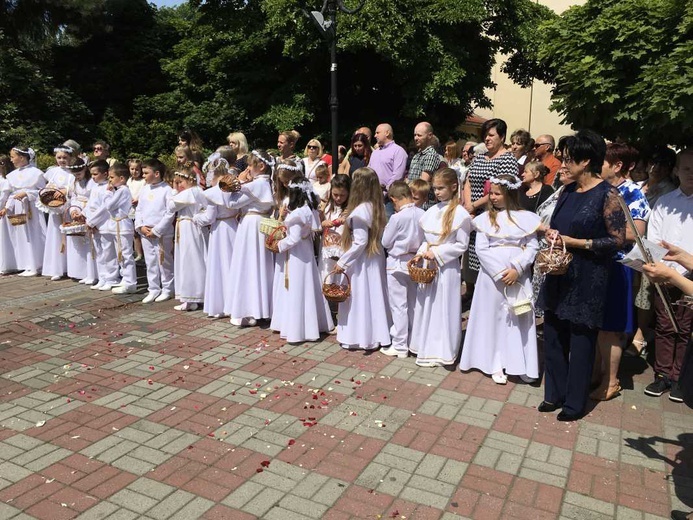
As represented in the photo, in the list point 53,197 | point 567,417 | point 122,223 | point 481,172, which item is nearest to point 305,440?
point 567,417

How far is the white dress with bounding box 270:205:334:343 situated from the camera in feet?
21.6

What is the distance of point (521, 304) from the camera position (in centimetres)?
545

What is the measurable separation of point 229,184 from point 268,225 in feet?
2.28

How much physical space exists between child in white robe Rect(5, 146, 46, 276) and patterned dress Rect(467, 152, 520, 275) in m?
7.72

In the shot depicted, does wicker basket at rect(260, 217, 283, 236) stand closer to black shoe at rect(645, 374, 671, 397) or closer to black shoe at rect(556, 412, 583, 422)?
black shoe at rect(556, 412, 583, 422)

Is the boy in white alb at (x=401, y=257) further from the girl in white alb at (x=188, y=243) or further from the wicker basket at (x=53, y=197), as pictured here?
the wicker basket at (x=53, y=197)

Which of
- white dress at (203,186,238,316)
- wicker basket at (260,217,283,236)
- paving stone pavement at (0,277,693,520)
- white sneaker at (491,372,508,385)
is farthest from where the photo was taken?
white dress at (203,186,238,316)

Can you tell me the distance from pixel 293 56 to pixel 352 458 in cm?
1603

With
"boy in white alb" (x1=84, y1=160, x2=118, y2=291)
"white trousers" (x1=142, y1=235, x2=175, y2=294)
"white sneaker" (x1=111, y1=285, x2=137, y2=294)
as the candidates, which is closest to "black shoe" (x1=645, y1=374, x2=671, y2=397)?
"white trousers" (x1=142, y1=235, x2=175, y2=294)

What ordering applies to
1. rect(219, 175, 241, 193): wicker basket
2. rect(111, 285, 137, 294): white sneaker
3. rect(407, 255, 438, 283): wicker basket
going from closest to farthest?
rect(407, 255, 438, 283): wicker basket, rect(219, 175, 241, 193): wicker basket, rect(111, 285, 137, 294): white sneaker

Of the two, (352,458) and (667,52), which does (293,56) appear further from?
(352,458)

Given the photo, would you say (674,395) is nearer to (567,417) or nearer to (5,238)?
(567,417)

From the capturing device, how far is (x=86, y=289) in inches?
371

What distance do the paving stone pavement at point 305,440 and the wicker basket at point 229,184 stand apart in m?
1.80
